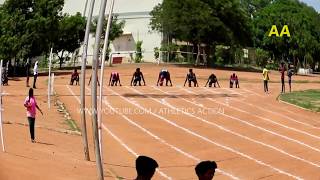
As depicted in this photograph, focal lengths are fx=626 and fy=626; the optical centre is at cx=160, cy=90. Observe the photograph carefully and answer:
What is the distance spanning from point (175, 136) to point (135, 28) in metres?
41.3

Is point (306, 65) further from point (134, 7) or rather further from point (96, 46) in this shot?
point (96, 46)

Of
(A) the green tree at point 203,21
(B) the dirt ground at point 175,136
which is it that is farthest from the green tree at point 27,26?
(A) the green tree at point 203,21

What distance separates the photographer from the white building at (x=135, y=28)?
61062mm

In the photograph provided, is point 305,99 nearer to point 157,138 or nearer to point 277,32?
point 157,138

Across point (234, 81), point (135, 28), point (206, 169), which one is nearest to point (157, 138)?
point (206, 169)

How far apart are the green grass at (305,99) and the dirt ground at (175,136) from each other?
689mm

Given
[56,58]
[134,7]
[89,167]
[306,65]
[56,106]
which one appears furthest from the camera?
[306,65]

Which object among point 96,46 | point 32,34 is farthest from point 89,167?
point 32,34

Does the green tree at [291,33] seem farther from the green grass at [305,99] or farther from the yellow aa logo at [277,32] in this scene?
the green grass at [305,99]

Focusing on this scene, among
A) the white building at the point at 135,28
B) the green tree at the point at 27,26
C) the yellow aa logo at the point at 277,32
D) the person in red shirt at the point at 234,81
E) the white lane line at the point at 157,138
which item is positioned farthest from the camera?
the white building at the point at 135,28

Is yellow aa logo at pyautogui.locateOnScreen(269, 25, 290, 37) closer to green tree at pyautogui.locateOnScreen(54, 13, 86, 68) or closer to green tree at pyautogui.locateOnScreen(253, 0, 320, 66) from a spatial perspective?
green tree at pyautogui.locateOnScreen(253, 0, 320, 66)

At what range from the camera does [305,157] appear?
19.0m

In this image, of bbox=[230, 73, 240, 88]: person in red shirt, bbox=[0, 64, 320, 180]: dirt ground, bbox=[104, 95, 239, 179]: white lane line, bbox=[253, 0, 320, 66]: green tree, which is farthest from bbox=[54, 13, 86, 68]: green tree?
bbox=[253, 0, 320, 66]: green tree

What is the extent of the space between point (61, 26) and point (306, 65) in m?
36.3
